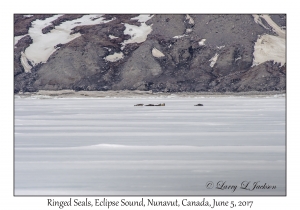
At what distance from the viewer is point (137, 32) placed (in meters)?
27.5

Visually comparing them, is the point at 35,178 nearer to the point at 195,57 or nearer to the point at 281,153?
the point at 281,153

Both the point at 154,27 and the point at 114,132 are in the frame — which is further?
the point at 154,27

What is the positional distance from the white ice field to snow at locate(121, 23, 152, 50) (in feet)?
22.7

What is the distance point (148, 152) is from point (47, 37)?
16361mm

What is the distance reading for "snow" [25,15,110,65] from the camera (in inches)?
908

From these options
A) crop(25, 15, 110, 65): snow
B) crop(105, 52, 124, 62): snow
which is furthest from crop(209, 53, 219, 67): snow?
crop(25, 15, 110, 65): snow

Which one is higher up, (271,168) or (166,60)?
(166,60)

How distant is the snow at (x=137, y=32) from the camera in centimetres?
2591

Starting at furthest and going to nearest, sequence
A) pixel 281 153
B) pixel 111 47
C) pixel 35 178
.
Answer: pixel 111 47, pixel 281 153, pixel 35 178

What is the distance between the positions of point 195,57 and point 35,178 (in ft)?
65.8

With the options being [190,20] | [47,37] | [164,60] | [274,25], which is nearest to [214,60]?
[164,60]

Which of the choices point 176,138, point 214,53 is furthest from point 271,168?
point 214,53

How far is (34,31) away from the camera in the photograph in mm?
24078

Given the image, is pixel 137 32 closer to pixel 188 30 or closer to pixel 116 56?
pixel 188 30
